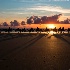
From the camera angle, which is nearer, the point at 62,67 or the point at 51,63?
the point at 62,67

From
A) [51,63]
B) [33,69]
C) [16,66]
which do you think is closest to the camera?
[33,69]

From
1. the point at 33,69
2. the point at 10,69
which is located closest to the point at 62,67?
the point at 33,69

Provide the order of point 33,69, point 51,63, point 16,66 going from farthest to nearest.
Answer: point 51,63 < point 16,66 < point 33,69

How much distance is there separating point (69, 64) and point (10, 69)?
112 inches

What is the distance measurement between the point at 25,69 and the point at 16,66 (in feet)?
2.66

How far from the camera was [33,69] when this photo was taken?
1053 cm

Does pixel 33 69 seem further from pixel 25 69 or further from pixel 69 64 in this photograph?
pixel 69 64

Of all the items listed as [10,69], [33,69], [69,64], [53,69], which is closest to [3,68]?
[10,69]

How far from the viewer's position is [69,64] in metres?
11.8

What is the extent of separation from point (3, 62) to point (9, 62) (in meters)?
0.28

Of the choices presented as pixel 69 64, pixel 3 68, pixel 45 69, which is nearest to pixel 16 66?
pixel 3 68

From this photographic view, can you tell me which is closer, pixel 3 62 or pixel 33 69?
pixel 33 69

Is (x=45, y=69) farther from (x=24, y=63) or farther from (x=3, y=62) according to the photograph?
(x=3, y=62)

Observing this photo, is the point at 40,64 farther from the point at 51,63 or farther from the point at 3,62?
the point at 3,62
